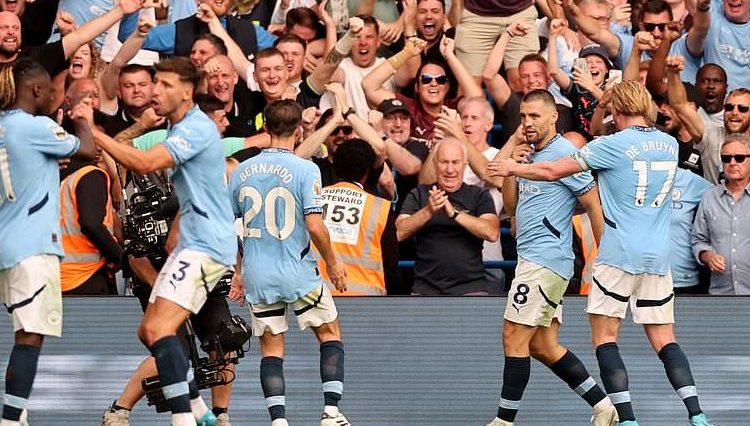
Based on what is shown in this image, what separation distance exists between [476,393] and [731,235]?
281 centimetres

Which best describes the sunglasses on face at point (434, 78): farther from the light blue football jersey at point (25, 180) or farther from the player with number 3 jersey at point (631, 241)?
the light blue football jersey at point (25, 180)

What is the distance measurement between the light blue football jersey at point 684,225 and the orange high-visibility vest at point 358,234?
240 centimetres

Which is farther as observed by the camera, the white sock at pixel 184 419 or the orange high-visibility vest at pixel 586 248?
the orange high-visibility vest at pixel 586 248

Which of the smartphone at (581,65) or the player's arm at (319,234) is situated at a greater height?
the smartphone at (581,65)

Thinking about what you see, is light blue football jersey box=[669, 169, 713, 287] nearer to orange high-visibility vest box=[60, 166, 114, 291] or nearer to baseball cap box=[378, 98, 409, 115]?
baseball cap box=[378, 98, 409, 115]

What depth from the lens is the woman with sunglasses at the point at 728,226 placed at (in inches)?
491

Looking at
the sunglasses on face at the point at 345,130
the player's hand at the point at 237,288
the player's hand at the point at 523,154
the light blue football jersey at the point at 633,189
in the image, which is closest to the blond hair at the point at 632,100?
the light blue football jersey at the point at 633,189

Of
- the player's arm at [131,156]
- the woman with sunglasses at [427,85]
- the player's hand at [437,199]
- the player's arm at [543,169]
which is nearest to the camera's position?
the player's arm at [131,156]

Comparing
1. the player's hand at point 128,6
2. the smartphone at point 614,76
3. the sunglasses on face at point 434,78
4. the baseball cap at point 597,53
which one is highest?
the player's hand at point 128,6

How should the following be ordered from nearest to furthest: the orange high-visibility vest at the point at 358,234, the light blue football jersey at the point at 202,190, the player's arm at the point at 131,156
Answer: the player's arm at the point at 131,156 < the light blue football jersey at the point at 202,190 < the orange high-visibility vest at the point at 358,234

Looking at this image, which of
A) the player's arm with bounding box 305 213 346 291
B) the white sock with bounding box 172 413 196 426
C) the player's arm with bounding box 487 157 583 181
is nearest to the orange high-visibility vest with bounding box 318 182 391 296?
the player's arm with bounding box 305 213 346 291

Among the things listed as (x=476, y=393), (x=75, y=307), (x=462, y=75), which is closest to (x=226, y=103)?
(x=462, y=75)

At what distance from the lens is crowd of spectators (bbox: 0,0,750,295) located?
12.5 metres

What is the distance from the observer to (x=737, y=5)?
48.1ft
